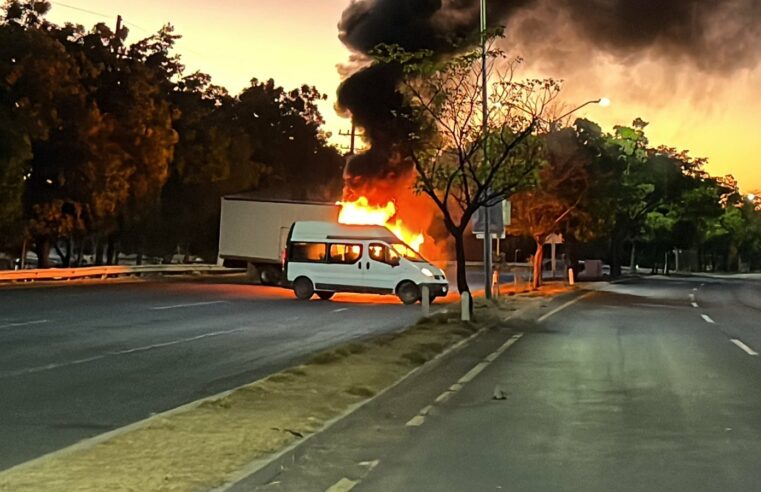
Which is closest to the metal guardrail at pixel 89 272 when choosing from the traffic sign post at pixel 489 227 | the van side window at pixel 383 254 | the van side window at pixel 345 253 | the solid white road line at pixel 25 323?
the van side window at pixel 345 253

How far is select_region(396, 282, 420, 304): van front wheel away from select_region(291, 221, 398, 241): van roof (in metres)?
1.58

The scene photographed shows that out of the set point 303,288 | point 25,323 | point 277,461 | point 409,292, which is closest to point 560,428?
point 277,461

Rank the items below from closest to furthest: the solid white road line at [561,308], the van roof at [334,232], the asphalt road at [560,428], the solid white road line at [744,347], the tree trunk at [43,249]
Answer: the asphalt road at [560,428], the solid white road line at [744,347], the solid white road line at [561,308], the van roof at [334,232], the tree trunk at [43,249]

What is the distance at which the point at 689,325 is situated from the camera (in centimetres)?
2231

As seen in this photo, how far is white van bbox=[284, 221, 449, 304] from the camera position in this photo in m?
28.0

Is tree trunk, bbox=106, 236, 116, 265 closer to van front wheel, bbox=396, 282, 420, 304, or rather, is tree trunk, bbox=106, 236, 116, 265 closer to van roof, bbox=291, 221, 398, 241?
van roof, bbox=291, 221, 398, 241

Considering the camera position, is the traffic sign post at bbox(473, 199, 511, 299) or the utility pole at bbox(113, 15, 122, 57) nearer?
the traffic sign post at bbox(473, 199, 511, 299)

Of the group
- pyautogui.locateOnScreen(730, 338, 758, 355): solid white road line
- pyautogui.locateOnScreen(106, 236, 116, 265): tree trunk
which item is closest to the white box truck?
pyautogui.locateOnScreen(106, 236, 116, 265): tree trunk

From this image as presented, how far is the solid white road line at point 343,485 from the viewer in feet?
22.4

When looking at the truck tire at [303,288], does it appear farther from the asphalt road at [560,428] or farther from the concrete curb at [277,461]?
the concrete curb at [277,461]

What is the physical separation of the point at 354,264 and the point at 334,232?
1243mm

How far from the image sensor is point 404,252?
28344 millimetres

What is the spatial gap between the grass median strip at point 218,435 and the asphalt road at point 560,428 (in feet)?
1.16

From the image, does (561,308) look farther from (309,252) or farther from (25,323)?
(25,323)
